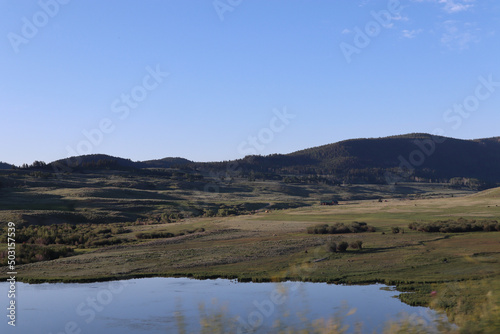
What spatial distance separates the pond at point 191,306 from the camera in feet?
73.5

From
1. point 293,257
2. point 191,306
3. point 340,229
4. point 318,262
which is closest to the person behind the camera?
point 191,306

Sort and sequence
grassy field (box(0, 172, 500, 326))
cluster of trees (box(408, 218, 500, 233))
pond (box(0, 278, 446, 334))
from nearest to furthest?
pond (box(0, 278, 446, 334)), grassy field (box(0, 172, 500, 326)), cluster of trees (box(408, 218, 500, 233))

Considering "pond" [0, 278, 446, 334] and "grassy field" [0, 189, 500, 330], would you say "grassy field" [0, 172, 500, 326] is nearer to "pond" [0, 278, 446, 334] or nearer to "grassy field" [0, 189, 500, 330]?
"grassy field" [0, 189, 500, 330]

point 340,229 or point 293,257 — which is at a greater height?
point 340,229

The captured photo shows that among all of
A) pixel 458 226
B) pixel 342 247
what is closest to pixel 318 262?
pixel 342 247

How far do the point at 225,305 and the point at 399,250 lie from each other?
18350 mm

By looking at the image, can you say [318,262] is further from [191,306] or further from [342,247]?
[191,306]

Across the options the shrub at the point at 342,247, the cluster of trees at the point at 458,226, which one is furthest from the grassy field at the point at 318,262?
the cluster of trees at the point at 458,226

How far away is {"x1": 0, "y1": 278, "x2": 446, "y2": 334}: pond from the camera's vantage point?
22391 mm

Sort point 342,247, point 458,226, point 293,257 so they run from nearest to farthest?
1. point 293,257
2. point 342,247
3. point 458,226

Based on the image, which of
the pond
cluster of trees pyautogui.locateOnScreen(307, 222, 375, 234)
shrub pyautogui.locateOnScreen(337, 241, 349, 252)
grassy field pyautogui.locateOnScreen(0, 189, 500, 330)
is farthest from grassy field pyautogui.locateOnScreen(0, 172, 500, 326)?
the pond

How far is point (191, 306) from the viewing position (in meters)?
25.7

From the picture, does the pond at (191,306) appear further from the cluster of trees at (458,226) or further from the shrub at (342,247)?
the cluster of trees at (458,226)

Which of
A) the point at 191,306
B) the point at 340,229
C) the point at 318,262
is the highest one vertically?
the point at 340,229
